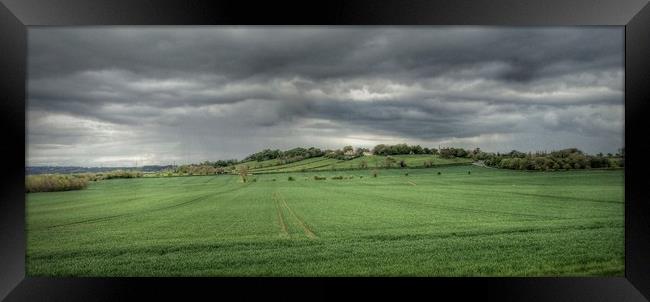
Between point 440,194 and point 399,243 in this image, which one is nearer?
point 399,243

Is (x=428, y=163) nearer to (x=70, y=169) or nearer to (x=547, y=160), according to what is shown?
(x=547, y=160)

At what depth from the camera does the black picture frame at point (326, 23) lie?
142 inches

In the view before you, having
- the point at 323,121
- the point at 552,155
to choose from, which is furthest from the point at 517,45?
the point at 323,121

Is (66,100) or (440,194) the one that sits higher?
(66,100)

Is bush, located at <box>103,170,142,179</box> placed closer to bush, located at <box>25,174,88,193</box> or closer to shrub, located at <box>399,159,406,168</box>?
bush, located at <box>25,174,88,193</box>

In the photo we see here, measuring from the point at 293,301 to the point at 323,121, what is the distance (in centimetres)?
416

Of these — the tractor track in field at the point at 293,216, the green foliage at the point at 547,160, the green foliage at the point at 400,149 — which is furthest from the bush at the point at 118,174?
the green foliage at the point at 547,160

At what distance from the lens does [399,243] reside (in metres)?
5.77

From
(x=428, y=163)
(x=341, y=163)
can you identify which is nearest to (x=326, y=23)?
(x=341, y=163)

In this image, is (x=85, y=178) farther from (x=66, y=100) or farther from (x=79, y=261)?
(x=79, y=261)

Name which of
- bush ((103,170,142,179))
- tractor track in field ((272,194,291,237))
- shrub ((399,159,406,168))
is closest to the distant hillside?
bush ((103,170,142,179))

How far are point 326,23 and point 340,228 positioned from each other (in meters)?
4.51

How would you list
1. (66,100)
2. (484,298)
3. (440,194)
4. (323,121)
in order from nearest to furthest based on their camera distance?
(484,298) → (66,100) → (323,121) → (440,194)

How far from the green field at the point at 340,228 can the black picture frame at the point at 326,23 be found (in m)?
0.74
